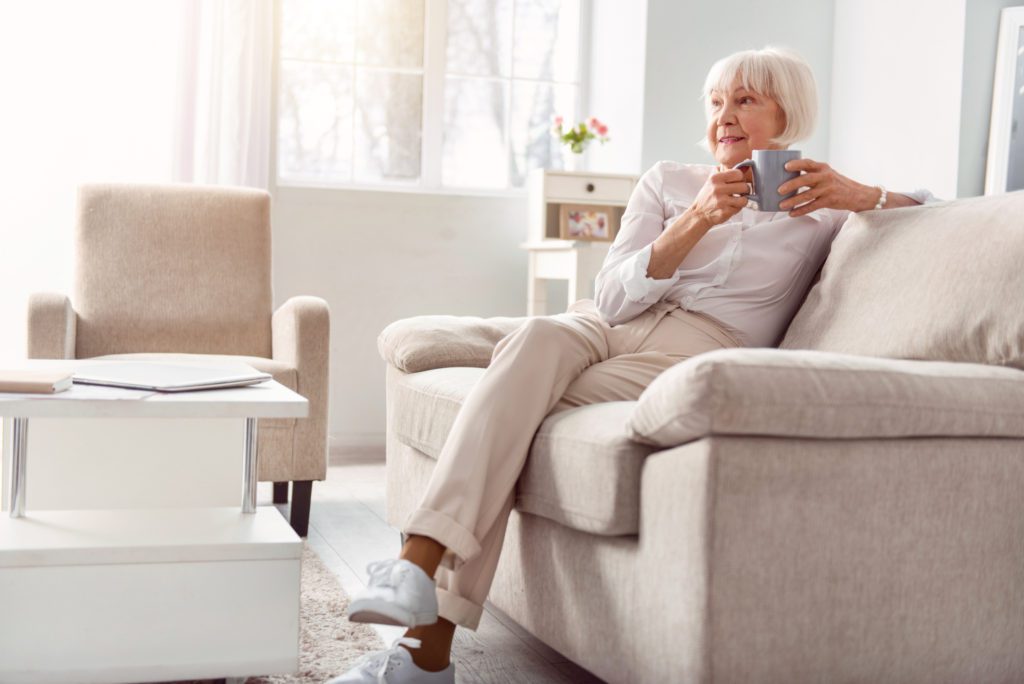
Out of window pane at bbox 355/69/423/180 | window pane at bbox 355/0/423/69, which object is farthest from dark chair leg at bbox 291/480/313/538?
window pane at bbox 355/0/423/69

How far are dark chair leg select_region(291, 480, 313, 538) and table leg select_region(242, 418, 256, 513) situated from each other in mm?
1071

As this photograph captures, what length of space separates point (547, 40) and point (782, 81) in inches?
103

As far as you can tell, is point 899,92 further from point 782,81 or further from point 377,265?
point 782,81

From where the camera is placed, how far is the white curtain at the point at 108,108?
3.90 metres

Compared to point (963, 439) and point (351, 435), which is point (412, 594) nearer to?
point (963, 439)

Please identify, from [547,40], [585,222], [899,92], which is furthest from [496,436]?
[547,40]

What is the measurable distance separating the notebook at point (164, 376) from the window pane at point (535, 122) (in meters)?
2.78

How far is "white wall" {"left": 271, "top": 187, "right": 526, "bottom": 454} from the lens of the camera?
4227 millimetres

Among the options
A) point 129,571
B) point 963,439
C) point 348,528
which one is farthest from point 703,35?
point 129,571

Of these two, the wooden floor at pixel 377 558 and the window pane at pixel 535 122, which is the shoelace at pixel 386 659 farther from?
the window pane at pixel 535 122

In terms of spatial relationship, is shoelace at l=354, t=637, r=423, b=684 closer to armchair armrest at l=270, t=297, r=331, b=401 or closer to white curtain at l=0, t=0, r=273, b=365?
armchair armrest at l=270, t=297, r=331, b=401

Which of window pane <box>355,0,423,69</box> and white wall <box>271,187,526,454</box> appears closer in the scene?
white wall <box>271,187,526,454</box>

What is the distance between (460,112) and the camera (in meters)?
4.55

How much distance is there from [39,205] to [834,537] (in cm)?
332
